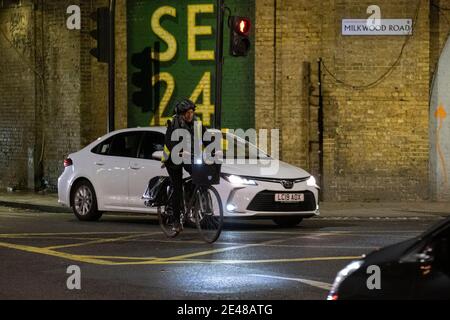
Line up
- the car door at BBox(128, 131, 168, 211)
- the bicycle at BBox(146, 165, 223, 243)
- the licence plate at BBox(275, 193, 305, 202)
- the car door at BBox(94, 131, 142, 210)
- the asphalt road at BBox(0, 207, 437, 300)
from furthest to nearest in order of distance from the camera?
the car door at BBox(94, 131, 142, 210), the car door at BBox(128, 131, 168, 211), the licence plate at BBox(275, 193, 305, 202), the bicycle at BBox(146, 165, 223, 243), the asphalt road at BBox(0, 207, 437, 300)

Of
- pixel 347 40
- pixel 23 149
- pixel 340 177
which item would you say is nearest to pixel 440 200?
pixel 340 177

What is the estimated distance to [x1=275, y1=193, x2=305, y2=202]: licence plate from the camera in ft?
40.2

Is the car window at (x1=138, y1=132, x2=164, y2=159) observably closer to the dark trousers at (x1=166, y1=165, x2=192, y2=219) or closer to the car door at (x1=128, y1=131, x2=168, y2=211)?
the car door at (x1=128, y1=131, x2=168, y2=211)

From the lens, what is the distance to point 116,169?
44.4 feet

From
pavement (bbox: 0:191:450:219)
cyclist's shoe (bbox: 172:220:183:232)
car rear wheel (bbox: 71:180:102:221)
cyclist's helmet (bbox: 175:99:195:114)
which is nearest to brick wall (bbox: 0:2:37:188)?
pavement (bbox: 0:191:450:219)

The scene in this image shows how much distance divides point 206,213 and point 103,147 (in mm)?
3640

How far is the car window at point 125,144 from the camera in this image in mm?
13539

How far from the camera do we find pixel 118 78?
64.4ft

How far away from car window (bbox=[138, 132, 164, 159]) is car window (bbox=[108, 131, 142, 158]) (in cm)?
14

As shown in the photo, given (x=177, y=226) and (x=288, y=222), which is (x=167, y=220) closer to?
(x=177, y=226)

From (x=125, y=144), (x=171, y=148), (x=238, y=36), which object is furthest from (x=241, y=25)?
(x=171, y=148)

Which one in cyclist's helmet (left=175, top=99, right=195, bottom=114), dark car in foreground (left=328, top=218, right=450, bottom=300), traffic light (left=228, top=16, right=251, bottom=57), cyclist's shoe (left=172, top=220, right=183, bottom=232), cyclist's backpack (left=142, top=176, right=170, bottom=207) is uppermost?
traffic light (left=228, top=16, right=251, bottom=57)

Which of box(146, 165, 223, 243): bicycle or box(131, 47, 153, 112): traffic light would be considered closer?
box(146, 165, 223, 243): bicycle
